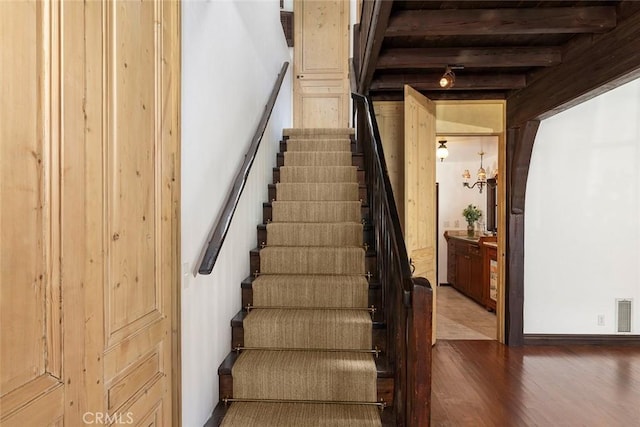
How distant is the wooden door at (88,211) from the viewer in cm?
85

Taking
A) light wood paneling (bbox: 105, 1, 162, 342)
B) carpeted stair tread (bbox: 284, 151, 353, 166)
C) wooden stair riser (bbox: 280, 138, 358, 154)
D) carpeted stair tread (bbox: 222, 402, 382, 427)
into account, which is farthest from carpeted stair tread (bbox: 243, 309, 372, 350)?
wooden stair riser (bbox: 280, 138, 358, 154)

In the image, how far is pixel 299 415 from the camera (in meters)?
1.94

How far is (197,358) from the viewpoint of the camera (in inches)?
71.7

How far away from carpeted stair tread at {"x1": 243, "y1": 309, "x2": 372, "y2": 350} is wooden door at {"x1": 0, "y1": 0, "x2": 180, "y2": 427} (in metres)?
0.81

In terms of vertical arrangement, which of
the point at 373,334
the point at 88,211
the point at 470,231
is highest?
the point at 88,211

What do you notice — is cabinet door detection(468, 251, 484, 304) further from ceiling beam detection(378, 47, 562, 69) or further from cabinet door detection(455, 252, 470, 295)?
ceiling beam detection(378, 47, 562, 69)

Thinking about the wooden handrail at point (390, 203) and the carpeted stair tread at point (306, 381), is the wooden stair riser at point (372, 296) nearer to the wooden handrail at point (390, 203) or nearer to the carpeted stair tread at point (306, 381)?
the carpeted stair tread at point (306, 381)

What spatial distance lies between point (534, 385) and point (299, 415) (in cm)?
223

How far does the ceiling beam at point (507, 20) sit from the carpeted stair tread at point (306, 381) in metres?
2.08

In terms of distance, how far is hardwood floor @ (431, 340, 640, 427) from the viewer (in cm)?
261

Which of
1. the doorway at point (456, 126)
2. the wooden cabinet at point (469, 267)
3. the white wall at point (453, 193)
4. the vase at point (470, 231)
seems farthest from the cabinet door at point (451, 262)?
the doorway at point (456, 126)

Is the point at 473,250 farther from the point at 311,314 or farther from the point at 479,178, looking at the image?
the point at 311,314

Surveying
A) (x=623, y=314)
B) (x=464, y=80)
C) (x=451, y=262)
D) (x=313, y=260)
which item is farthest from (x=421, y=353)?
(x=451, y=262)

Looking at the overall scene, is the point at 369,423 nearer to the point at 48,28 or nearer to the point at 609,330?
the point at 48,28
